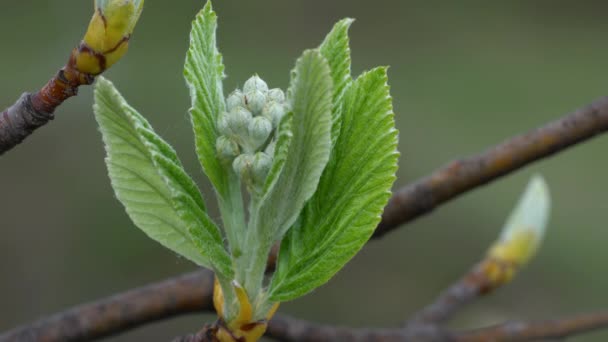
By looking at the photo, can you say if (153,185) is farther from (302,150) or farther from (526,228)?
(526,228)

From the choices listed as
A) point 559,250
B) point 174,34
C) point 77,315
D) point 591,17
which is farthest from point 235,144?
point 591,17

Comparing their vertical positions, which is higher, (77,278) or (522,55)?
(522,55)

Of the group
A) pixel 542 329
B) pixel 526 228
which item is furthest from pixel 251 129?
pixel 526 228

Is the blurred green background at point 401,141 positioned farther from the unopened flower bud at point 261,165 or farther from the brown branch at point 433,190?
the unopened flower bud at point 261,165

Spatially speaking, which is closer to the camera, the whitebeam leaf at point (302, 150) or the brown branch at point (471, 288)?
the whitebeam leaf at point (302, 150)

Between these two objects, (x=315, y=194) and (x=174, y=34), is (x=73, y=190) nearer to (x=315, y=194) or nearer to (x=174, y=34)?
(x=174, y=34)

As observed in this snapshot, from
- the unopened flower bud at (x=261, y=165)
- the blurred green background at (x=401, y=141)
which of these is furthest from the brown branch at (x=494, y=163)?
the blurred green background at (x=401, y=141)

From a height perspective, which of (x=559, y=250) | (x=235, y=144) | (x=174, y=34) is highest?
(x=174, y=34)
